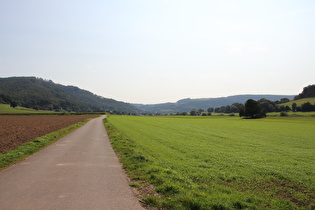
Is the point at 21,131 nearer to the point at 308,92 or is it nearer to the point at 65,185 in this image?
the point at 65,185

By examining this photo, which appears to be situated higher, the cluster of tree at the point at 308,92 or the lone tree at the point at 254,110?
the cluster of tree at the point at 308,92

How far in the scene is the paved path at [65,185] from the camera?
603cm

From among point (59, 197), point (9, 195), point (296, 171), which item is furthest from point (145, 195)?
point (296, 171)

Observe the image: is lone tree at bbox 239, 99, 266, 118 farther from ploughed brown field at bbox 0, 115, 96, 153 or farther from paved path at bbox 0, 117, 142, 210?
paved path at bbox 0, 117, 142, 210

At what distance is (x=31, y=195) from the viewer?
665 cm

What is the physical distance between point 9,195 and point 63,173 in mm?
2745

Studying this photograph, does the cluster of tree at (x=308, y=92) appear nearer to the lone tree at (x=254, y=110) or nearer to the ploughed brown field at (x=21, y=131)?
the lone tree at (x=254, y=110)

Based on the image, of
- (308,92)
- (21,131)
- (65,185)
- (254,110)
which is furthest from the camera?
(308,92)

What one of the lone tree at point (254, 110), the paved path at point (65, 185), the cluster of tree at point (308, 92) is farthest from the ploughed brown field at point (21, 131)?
the cluster of tree at point (308, 92)

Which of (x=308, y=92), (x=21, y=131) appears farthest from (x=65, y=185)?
(x=308, y=92)

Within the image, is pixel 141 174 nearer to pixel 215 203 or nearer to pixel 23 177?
pixel 215 203

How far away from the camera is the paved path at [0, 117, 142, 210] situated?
603cm

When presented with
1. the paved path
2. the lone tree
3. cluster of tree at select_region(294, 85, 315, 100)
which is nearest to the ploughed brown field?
the paved path

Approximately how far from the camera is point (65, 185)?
7.69m
